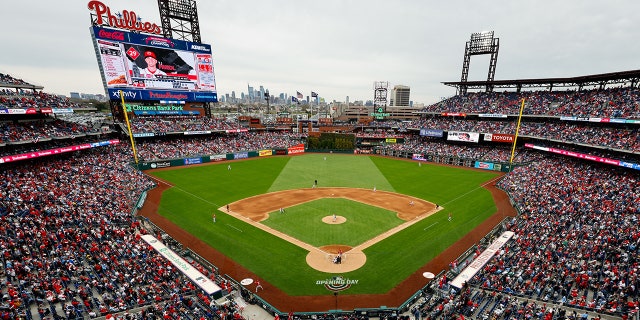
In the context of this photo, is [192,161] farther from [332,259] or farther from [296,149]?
[332,259]

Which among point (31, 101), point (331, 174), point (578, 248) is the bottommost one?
point (331, 174)

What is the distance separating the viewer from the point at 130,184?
34.6 m

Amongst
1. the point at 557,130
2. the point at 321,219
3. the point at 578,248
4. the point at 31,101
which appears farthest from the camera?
the point at 557,130

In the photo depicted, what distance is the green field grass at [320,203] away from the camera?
20.2 m

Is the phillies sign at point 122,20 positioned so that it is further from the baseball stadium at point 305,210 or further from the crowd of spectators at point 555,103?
the crowd of spectators at point 555,103

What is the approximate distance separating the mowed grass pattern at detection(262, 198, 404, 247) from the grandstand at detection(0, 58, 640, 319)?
7279 millimetres

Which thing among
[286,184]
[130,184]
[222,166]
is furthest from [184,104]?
[286,184]

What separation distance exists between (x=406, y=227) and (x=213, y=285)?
55.5ft

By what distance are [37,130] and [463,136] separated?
6407 cm

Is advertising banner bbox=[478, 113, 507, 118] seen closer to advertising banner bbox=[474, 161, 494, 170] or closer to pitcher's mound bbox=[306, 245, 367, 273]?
advertising banner bbox=[474, 161, 494, 170]

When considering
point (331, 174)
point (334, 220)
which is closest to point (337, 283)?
point (334, 220)

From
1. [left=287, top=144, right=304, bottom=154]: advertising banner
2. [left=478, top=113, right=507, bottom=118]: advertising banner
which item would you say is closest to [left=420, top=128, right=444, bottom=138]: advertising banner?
[left=478, top=113, right=507, bottom=118]: advertising banner

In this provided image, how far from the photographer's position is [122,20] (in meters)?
45.2

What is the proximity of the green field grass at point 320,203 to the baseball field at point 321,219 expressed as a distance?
9 cm
